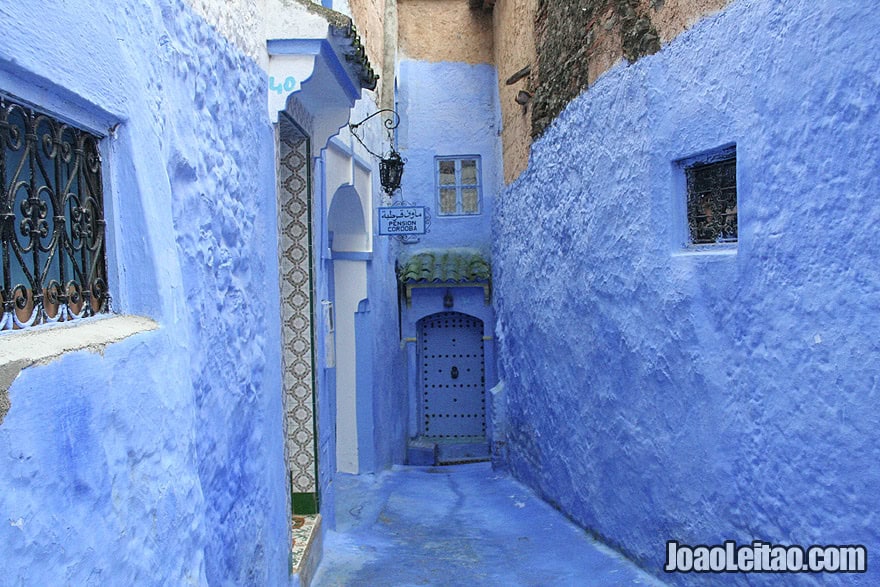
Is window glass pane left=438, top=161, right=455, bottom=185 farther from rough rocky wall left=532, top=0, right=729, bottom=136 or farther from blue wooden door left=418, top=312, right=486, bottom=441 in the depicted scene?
rough rocky wall left=532, top=0, right=729, bottom=136

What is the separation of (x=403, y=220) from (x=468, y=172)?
4.06m

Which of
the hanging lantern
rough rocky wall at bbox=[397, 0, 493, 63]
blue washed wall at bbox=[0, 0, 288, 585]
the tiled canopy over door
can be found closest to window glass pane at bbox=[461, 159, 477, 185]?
rough rocky wall at bbox=[397, 0, 493, 63]

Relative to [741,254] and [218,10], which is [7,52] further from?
[741,254]

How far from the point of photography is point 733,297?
13.7ft

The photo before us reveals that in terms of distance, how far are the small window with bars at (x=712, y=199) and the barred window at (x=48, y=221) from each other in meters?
3.23

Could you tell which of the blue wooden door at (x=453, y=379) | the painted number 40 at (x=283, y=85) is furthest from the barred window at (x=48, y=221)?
the blue wooden door at (x=453, y=379)

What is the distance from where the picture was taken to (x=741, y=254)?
13.3 feet

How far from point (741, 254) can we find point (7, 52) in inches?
133

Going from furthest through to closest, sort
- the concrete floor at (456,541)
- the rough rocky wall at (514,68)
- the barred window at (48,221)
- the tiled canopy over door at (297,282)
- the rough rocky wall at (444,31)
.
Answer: the rough rocky wall at (444,31), the rough rocky wall at (514,68), the concrete floor at (456,541), the tiled canopy over door at (297,282), the barred window at (48,221)

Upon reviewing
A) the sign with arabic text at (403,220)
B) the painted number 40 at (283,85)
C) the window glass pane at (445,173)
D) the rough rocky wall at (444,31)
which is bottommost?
the sign with arabic text at (403,220)

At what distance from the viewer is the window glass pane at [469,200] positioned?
1226 cm

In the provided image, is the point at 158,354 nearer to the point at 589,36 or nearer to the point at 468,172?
the point at 589,36

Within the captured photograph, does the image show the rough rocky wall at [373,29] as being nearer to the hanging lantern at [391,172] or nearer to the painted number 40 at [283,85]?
the hanging lantern at [391,172]

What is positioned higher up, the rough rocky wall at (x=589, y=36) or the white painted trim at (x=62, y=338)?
the rough rocky wall at (x=589, y=36)
